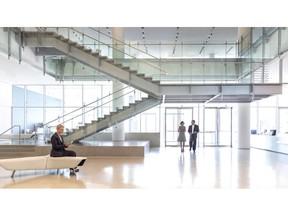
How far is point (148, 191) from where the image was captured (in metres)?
7.17

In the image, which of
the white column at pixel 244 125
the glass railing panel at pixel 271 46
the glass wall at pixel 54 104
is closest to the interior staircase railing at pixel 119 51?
the glass railing panel at pixel 271 46

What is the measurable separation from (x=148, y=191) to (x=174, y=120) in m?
17.3

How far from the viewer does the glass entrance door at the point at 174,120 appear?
24.0 m

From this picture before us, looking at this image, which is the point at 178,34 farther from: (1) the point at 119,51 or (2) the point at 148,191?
(2) the point at 148,191

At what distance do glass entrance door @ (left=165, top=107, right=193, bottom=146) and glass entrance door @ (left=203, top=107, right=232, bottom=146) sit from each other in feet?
4.08

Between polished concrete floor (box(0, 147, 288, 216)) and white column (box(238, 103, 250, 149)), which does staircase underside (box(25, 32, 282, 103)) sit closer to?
polished concrete floor (box(0, 147, 288, 216))

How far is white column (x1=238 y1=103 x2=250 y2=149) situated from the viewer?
1983 centimetres

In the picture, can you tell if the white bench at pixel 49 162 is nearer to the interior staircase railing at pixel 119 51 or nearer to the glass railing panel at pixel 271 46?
the interior staircase railing at pixel 119 51

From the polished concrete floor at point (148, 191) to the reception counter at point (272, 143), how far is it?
6.50m

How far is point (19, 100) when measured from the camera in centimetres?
2531

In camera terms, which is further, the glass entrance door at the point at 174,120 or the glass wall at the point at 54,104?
the glass wall at the point at 54,104

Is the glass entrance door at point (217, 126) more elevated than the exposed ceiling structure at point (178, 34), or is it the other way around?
the exposed ceiling structure at point (178, 34)

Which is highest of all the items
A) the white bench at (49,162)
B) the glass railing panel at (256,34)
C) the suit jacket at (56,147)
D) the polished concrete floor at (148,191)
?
the glass railing panel at (256,34)
